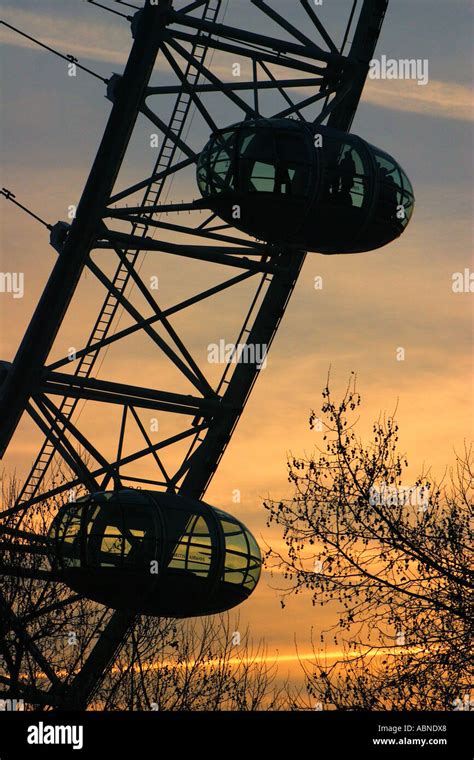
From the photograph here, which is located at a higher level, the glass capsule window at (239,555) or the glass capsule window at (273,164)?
the glass capsule window at (273,164)

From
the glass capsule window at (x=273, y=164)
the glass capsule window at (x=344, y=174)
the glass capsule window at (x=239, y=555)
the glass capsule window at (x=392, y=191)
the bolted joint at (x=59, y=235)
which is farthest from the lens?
the bolted joint at (x=59, y=235)

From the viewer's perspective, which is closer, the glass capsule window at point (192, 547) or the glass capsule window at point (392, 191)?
the glass capsule window at point (392, 191)

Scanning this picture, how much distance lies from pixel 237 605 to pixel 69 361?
6.96 m

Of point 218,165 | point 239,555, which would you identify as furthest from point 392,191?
point 239,555

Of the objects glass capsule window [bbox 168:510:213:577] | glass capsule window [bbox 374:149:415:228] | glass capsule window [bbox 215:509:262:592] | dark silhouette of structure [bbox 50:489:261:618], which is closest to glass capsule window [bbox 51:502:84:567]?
dark silhouette of structure [bbox 50:489:261:618]

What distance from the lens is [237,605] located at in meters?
33.4

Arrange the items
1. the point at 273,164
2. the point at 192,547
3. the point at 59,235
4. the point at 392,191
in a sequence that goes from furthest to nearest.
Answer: the point at 59,235 < the point at 192,547 < the point at 392,191 < the point at 273,164

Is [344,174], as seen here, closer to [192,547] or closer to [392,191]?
[392,191]

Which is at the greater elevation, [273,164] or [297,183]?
[273,164]

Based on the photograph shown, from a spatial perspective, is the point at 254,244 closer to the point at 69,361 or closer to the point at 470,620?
the point at 69,361

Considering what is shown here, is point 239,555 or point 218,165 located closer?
point 218,165

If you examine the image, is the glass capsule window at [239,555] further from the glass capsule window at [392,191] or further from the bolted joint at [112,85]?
the bolted joint at [112,85]

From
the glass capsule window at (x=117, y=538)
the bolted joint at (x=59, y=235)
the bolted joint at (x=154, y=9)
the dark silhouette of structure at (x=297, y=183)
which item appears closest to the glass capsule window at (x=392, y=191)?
the dark silhouette of structure at (x=297, y=183)

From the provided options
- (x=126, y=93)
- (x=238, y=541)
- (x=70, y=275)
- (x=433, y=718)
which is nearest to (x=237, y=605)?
(x=238, y=541)
